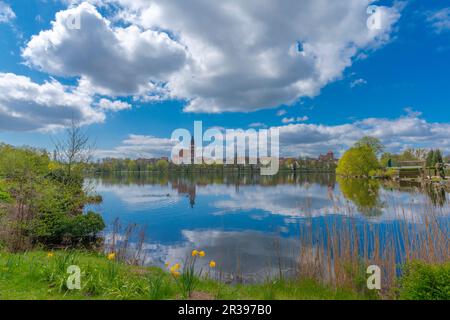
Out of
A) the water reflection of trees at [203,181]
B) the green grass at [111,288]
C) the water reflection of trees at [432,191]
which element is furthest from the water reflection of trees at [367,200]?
the green grass at [111,288]

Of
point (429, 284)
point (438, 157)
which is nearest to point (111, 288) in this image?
point (429, 284)

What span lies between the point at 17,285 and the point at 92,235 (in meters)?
7.77

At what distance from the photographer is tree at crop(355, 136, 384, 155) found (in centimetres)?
5764

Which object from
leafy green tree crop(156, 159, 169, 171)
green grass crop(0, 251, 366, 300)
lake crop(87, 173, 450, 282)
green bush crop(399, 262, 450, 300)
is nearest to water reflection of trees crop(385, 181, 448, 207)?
lake crop(87, 173, 450, 282)

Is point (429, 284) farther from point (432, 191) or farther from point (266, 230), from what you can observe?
point (432, 191)

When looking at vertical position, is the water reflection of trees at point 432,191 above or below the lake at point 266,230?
above

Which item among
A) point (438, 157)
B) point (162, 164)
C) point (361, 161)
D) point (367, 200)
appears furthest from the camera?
point (162, 164)

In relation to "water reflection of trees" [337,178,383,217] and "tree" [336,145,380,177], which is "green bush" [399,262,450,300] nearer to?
"water reflection of trees" [337,178,383,217]

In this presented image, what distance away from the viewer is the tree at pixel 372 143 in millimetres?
57641

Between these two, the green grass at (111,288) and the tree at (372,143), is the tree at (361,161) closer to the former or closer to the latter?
the tree at (372,143)

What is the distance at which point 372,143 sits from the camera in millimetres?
58156

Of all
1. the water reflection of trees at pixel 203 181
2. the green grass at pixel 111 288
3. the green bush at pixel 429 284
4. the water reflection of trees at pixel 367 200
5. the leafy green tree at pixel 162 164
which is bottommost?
the water reflection of trees at pixel 203 181

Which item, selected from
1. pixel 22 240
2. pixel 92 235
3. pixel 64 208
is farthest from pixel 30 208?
pixel 92 235
